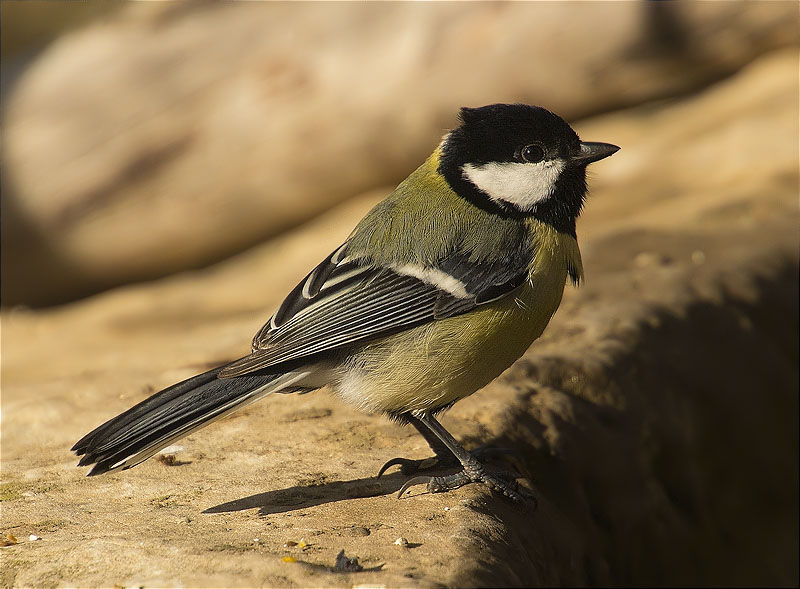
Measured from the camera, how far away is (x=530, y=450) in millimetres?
3414

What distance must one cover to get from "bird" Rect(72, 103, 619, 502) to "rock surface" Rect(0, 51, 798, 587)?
260mm

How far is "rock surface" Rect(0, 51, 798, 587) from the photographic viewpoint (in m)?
2.47

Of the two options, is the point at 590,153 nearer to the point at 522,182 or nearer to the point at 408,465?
the point at 522,182

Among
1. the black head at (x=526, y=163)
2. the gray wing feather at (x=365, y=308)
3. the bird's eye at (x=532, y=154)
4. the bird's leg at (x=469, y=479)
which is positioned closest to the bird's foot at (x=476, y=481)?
the bird's leg at (x=469, y=479)

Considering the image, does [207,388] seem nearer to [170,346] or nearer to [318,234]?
[170,346]

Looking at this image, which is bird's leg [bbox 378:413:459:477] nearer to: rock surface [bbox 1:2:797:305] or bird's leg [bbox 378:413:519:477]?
bird's leg [bbox 378:413:519:477]

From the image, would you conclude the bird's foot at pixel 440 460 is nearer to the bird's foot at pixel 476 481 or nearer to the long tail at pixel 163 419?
the bird's foot at pixel 476 481

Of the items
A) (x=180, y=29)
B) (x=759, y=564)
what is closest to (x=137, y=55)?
(x=180, y=29)

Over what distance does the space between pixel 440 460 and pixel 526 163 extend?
117cm

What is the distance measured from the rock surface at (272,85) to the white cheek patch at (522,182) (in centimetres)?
326

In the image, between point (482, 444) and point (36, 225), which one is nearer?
point (482, 444)

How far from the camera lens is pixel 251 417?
362 centimetres

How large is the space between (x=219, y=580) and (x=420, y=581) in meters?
0.51

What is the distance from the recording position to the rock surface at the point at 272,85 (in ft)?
20.3
